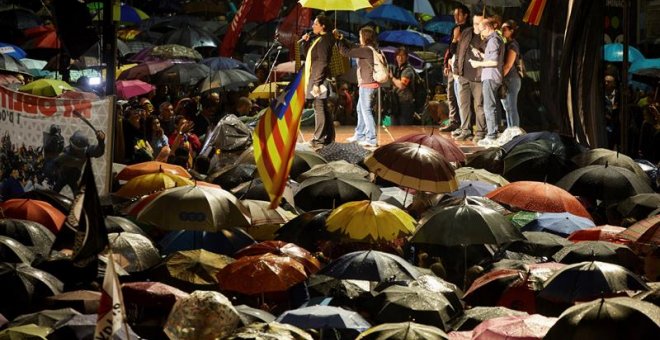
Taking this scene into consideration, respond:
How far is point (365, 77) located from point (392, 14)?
15.1 meters

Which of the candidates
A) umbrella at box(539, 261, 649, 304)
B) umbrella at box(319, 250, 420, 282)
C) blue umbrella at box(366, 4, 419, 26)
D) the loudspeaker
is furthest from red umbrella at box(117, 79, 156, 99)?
umbrella at box(539, 261, 649, 304)

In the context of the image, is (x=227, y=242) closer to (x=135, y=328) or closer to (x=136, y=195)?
(x=136, y=195)

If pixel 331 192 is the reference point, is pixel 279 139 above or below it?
above

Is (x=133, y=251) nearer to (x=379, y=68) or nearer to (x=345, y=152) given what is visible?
(x=345, y=152)

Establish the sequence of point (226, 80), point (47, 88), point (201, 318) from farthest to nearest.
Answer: point (226, 80), point (47, 88), point (201, 318)

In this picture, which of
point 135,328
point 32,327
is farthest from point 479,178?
point 32,327

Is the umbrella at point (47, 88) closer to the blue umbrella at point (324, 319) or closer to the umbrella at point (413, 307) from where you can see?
the umbrella at point (413, 307)

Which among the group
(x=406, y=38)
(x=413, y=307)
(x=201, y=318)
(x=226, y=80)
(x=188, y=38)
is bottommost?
(x=413, y=307)

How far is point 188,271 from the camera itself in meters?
15.3

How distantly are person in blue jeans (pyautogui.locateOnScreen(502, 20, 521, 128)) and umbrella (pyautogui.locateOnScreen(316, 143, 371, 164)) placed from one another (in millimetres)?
3067

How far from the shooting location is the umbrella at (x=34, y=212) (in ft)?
56.6

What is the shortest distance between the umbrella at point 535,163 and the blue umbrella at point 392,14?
16.9m

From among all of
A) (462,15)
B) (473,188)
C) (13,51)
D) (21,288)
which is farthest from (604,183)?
(13,51)

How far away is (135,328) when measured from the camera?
14.0m
